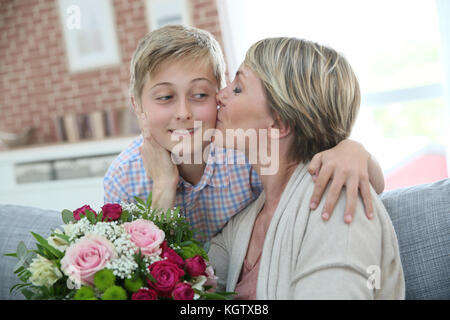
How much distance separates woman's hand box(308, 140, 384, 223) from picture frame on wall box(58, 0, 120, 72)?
12.7 ft

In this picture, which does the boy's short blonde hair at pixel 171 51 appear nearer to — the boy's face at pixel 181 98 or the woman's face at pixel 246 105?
the boy's face at pixel 181 98

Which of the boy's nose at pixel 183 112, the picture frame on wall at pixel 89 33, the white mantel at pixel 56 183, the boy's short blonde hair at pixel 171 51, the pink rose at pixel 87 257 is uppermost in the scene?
the picture frame on wall at pixel 89 33

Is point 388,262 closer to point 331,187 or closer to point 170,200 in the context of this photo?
point 331,187

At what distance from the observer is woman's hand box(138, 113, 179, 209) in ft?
5.03

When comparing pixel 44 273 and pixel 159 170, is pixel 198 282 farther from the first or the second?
pixel 159 170

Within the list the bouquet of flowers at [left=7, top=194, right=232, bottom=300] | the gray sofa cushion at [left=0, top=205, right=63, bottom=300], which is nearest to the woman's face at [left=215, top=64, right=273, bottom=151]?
the bouquet of flowers at [left=7, top=194, right=232, bottom=300]

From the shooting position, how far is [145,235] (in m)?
1.10

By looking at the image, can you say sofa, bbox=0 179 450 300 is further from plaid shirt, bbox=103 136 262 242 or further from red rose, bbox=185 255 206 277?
red rose, bbox=185 255 206 277

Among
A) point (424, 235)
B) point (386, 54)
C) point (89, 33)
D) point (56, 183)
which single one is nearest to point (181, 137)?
point (424, 235)

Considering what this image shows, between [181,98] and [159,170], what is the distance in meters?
0.30

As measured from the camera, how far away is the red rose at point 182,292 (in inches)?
39.6

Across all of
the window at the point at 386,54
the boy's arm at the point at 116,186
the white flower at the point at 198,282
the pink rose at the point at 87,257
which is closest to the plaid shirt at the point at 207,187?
the boy's arm at the point at 116,186

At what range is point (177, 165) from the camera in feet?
5.76

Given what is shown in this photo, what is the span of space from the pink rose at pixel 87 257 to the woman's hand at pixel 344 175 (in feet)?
1.77
